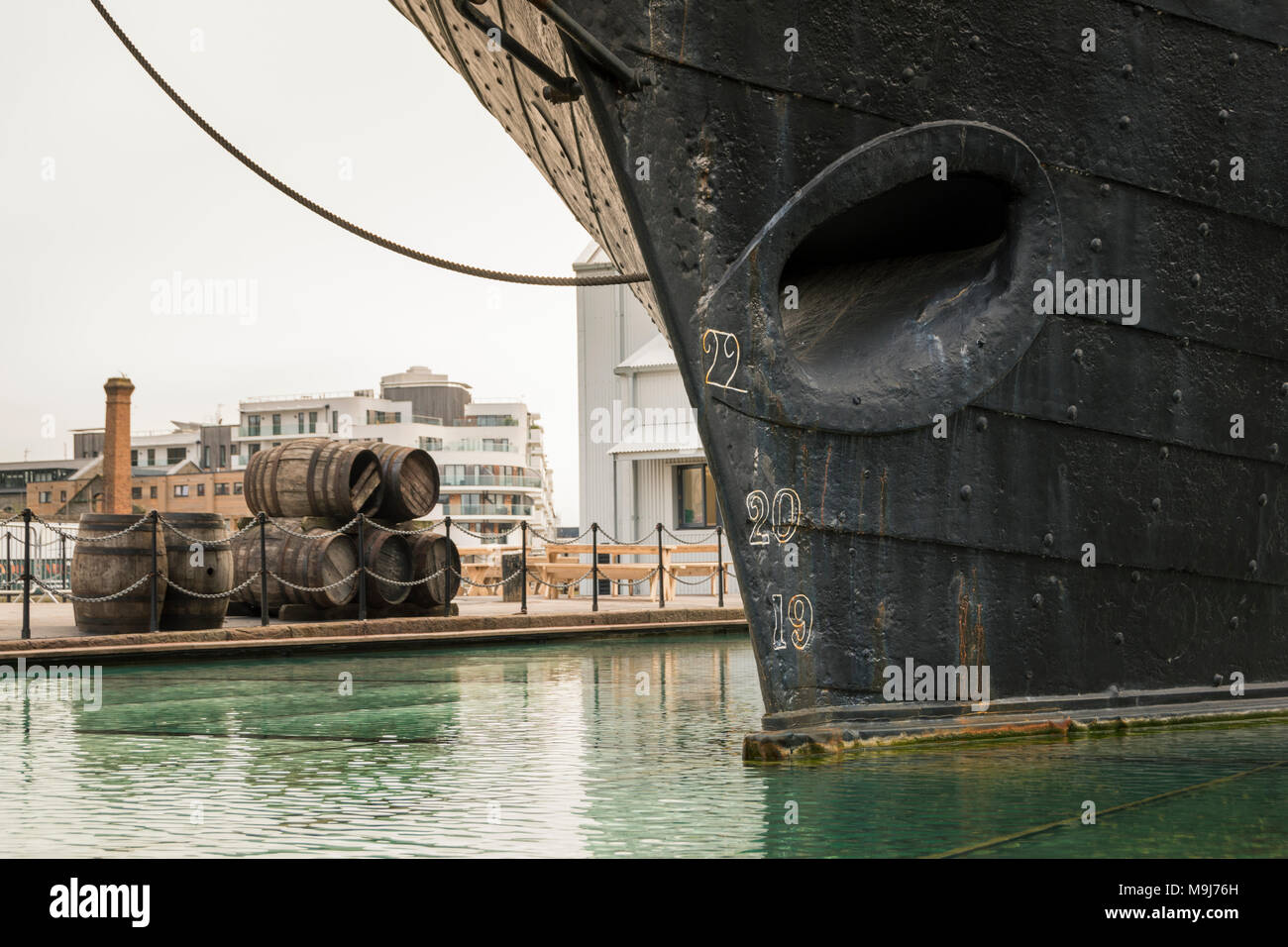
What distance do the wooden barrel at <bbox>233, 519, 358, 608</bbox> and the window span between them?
11.1 meters

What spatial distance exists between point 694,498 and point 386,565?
36.6 ft

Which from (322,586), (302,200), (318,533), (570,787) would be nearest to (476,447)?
(318,533)

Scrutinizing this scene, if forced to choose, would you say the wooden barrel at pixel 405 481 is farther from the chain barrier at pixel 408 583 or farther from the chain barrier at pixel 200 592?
the chain barrier at pixel 200 592

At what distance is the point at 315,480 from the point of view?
12.7 meters

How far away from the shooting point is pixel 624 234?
6430mm

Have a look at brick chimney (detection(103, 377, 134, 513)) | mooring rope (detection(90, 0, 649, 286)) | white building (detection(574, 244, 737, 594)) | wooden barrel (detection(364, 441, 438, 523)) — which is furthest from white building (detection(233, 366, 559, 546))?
mooring rope (detection(90, 0, 649, 286))

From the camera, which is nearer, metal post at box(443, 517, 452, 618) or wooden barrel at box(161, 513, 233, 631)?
wooden barrel at box(161, 513, 233, 631)

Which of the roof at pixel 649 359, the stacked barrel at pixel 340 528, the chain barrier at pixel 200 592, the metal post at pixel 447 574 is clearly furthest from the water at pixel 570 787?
the roof at pixel 649 359

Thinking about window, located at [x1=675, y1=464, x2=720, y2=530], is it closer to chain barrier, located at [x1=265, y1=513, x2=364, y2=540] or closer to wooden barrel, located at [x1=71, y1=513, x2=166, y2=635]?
chain barrier, located at [x1=265, y1=513, x2=364, y2=540]

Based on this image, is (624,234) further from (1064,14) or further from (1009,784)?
(1009,784)

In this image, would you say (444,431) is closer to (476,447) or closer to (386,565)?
(476,447)

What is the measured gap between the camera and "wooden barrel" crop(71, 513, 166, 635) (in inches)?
420

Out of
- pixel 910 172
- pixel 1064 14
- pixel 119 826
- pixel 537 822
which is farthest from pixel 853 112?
pixel 119 826

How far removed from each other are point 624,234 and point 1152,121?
2.49 metres
